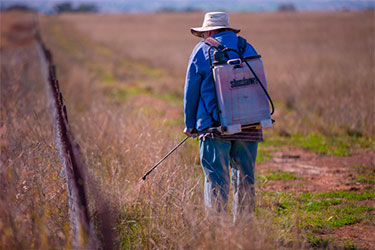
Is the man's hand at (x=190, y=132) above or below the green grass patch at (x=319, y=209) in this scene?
above

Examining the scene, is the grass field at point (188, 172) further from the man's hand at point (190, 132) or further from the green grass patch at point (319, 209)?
the man's hand at point (190, 132)

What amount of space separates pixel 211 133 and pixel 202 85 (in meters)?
0.41

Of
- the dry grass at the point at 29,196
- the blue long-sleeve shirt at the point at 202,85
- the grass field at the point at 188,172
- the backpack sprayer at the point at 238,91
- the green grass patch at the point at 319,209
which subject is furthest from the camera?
the green grass patch at the point at 319,209

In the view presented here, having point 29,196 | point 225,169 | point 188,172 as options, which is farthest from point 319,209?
point 29,196

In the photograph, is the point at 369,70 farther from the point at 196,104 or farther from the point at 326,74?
the point at 196,104

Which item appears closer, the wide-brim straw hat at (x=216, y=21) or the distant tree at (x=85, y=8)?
the wide-brim straw hat at (x=216, y=21)

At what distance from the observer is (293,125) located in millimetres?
8430

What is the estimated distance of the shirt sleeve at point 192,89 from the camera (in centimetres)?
349

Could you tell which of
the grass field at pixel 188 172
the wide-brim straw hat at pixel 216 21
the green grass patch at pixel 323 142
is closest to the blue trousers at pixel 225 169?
the grass field at pixel 188 172

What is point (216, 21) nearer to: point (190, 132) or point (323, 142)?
point (190, 132)

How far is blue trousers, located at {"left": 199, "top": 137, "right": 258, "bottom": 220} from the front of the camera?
11.5ft

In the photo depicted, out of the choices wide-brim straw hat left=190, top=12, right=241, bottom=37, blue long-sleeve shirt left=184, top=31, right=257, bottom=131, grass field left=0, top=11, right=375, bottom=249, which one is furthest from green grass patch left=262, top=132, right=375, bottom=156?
wide-brim straw hat left=190, top=12, right=241, bottom=37

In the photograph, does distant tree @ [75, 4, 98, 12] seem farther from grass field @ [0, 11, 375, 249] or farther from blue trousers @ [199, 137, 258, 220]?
blue trousers @ [199, 137, 258, 220]

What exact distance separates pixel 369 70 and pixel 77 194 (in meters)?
10.8
